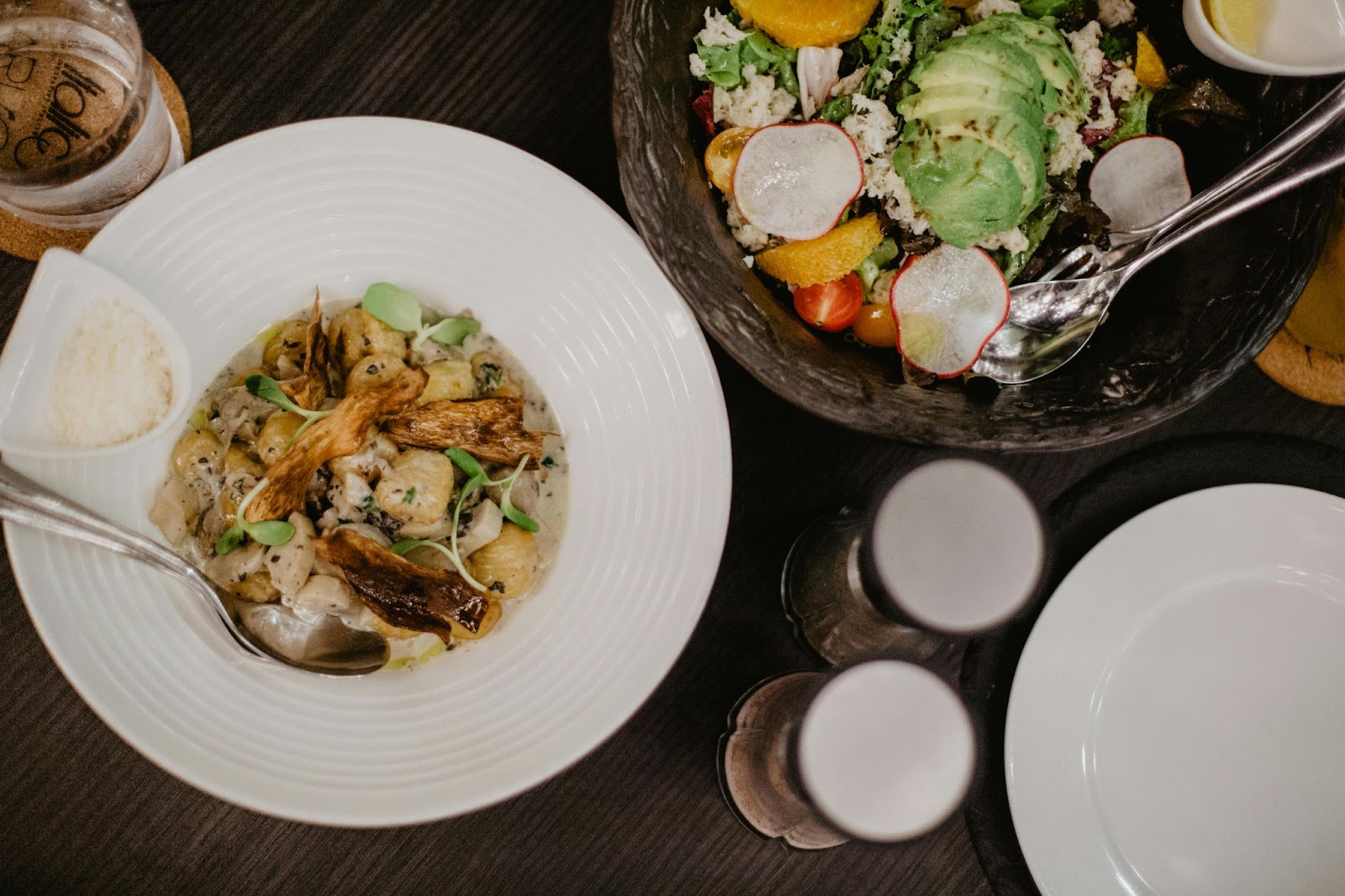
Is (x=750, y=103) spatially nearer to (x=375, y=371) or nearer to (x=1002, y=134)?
(x=1002, y=134)

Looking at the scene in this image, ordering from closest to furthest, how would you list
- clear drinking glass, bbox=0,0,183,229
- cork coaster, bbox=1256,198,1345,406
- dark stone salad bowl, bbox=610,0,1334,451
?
dark stone salad bowl, bbox=610,0,1334,451 < clear drinking glass, bbox=0,0,183,229 < cork coaster, bbox=1256,198,1345,406

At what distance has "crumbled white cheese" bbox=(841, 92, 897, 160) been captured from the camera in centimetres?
91

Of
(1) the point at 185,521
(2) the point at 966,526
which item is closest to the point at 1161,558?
(2) the point at 966,526

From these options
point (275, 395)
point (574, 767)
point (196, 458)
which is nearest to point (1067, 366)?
point (574, 767)

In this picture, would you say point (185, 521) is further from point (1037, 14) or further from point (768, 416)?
point (1037, 14)

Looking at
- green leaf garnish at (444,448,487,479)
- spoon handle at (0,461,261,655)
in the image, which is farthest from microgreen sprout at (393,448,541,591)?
spoon handle at (0,461,261,655)

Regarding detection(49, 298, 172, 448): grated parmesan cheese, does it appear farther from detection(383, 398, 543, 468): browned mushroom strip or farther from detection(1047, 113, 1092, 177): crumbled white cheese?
detection(1047, 113, 1092, 177): crumbled white cheese

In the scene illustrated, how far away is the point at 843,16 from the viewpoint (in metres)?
0.90

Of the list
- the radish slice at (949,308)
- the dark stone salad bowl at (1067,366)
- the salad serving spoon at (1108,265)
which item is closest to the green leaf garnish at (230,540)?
the dark stone salad bowl at (1067,366)

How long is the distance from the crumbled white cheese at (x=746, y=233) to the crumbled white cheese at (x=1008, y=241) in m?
0.25

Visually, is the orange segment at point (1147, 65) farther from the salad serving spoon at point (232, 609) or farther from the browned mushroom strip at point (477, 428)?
the salad serving spoon at point (232, 609)

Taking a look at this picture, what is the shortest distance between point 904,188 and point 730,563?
50 cm

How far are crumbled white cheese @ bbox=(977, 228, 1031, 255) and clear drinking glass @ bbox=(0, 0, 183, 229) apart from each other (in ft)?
3.16

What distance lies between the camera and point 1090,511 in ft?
3.43
